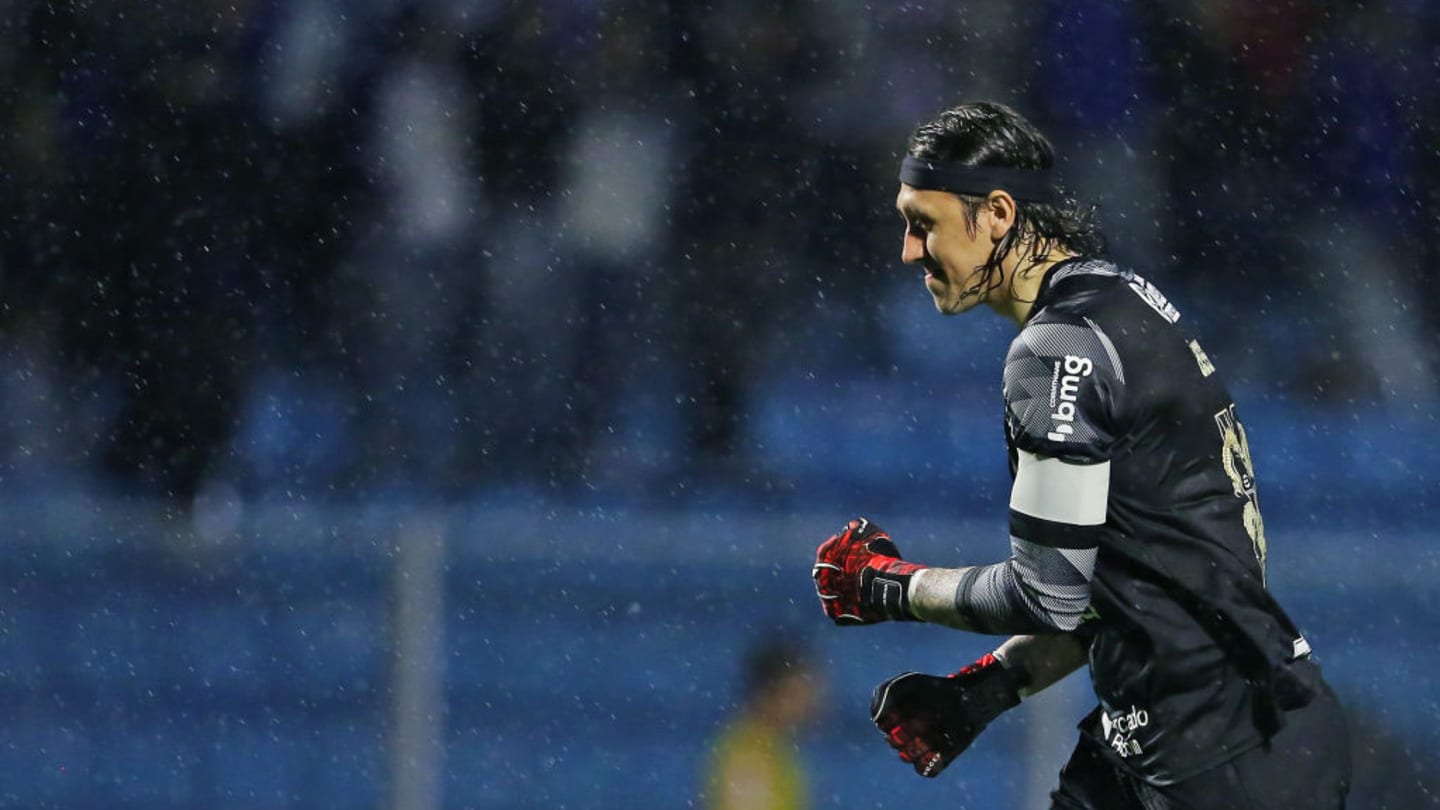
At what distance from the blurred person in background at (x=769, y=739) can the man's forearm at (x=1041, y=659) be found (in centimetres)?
316

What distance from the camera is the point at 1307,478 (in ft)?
24.7

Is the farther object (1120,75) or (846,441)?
(1120,75)

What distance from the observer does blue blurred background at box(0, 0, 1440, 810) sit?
689cm

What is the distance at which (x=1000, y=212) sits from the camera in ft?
11.2

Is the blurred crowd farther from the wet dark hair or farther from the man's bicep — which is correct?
the man's bicep

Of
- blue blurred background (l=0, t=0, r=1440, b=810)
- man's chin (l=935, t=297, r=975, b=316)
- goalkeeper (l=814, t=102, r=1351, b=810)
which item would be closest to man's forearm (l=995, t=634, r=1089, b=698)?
goalkeeper (l=814, t=102, r=1351, b=810)

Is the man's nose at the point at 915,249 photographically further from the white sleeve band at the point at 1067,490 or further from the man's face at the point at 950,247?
the white sleeve band at the point at 1067,490

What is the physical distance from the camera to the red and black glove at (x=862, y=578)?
11.1 feet

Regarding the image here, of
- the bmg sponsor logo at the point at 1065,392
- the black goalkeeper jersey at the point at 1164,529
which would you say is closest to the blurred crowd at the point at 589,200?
the black goalkeeper jersey at the point at 1164,529

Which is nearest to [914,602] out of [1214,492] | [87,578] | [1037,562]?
[1037,562]

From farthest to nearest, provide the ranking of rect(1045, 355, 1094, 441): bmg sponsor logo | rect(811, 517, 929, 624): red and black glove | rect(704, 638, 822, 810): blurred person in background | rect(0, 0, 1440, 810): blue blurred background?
rect(0, 0, 1440, 810): blue blurred background
rect(704, 638, 822, 810): blurred person in background
rect(811, 517, 929, 624): red and black glove
rect(1045, 355, 1094, 441): bmg sponsor logo

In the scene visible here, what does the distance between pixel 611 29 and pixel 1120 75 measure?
6.91 ft

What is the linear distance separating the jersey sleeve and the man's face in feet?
1.08

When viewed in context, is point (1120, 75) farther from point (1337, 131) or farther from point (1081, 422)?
point (1081, 422)
